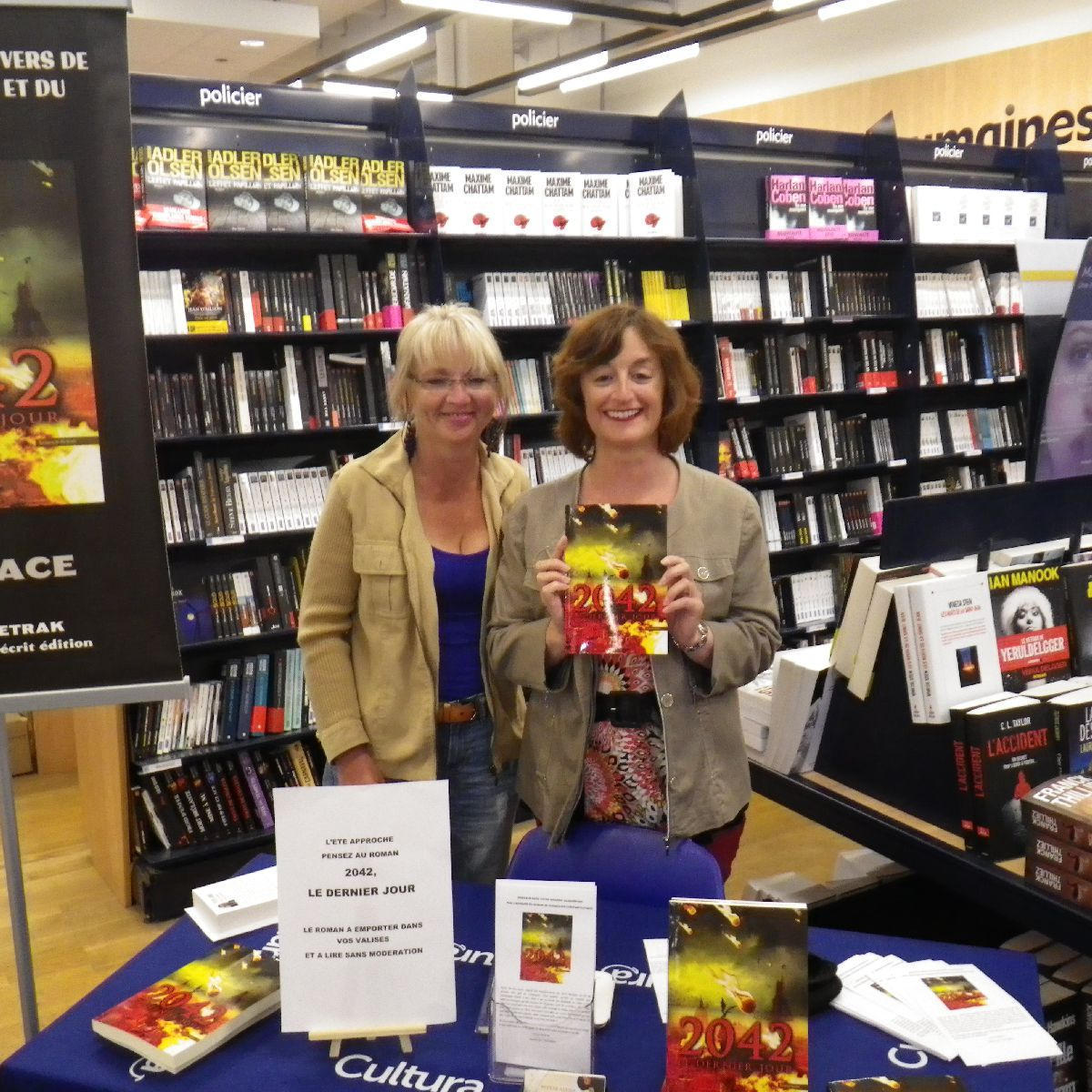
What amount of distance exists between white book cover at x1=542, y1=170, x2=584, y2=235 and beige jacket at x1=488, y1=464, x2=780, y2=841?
2.68 m

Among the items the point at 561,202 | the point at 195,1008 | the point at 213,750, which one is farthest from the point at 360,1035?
the point at 561,202

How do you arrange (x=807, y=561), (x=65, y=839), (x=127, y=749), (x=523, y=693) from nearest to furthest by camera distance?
1. (x=523, y=693)
2. (x=127, y=749)
3. (x=65, y=839)
4. (x=807, y=561)

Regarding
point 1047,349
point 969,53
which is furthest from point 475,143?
point 969,53

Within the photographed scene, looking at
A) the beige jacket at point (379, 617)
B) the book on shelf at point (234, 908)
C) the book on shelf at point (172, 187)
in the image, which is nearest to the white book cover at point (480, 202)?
the book on shelf at point (172, 187)

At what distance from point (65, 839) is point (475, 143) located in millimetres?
3336

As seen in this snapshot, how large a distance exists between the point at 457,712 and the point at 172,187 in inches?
95.3

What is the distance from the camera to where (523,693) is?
2.27 m

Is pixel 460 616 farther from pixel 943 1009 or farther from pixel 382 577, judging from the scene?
pixel 943 1009

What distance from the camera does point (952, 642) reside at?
2.01m

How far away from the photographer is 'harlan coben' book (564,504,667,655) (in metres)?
1.71

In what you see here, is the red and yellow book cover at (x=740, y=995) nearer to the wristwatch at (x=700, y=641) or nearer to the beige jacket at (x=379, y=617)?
the wristwatch at (x=700, y=641)

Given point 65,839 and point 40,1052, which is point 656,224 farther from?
point 40,1052

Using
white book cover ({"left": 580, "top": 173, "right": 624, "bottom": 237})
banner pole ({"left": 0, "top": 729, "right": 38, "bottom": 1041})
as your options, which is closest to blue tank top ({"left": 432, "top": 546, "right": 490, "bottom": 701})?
banner pole ({"left": 0, "top": 729, "right": 38, "bottom": 1041})

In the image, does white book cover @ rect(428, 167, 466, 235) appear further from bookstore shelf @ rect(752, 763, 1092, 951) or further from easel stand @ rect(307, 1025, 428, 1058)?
easel stand @ rect(307, 1025, 428, 1058)
